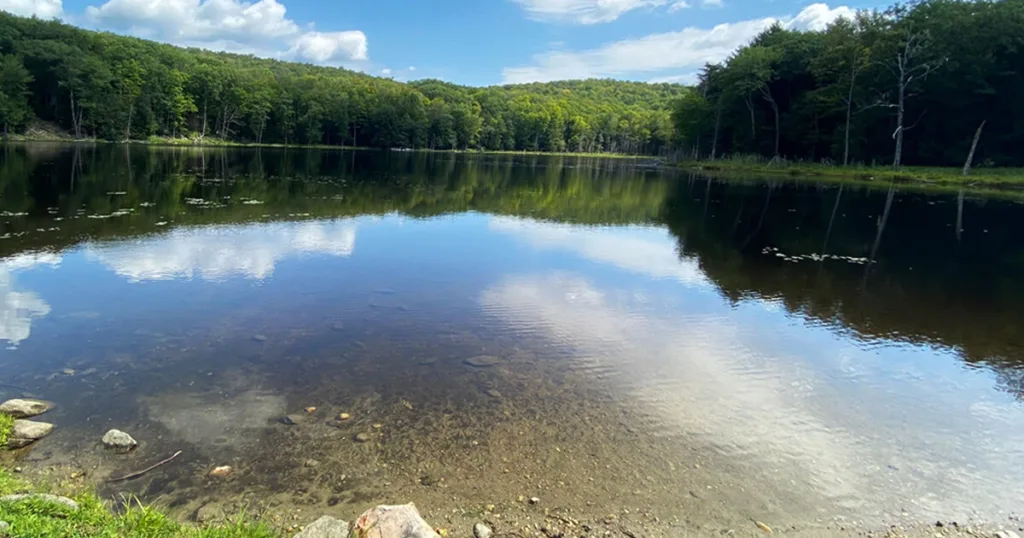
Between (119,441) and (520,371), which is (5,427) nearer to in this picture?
(119,441)

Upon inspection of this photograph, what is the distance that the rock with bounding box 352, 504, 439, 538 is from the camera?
4062 millimetres

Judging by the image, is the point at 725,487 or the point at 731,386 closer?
the point at 725,487

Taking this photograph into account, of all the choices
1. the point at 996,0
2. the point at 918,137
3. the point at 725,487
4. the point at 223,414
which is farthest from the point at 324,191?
the point at 996,0

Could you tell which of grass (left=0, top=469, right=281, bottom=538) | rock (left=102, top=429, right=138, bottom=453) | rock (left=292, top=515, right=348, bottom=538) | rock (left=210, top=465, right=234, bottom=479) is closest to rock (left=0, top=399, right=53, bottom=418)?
rock (left=102, top=429, right=138, bottom=453)

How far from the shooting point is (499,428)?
245 inches

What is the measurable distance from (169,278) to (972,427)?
1270cm

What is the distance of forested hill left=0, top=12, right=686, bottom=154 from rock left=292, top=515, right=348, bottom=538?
273 feet

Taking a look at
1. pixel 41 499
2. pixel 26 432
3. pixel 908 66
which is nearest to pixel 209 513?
pixel 41 499

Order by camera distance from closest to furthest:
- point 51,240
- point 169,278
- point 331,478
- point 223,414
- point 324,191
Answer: point 331,478, point 223,414, point 169,278, point 51,240, point 324,191

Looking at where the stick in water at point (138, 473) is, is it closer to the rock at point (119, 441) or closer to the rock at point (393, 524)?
the rock at point (119, 441)

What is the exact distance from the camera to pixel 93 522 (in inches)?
Result: 149

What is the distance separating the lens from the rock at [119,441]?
538 centimetres

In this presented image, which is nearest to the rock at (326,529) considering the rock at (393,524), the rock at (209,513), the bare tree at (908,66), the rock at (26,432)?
the rock at (393,524)

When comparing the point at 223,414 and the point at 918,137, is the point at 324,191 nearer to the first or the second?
the point at 223,414
